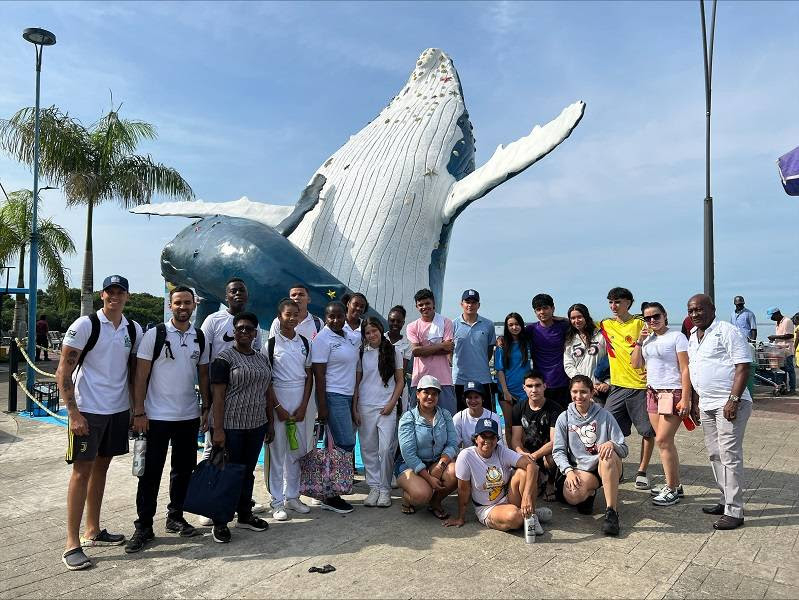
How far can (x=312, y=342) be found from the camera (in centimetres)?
474

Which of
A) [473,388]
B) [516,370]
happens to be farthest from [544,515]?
[516,370]

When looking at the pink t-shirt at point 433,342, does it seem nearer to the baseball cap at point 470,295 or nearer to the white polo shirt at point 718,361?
the baseball cap at point 470,295

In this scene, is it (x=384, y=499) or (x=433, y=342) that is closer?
(x=384, y=499)

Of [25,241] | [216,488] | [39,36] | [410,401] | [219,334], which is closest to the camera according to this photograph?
[216,488]

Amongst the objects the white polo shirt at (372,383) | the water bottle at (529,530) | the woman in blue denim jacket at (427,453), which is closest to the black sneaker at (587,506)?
the water bottle at (529,530)

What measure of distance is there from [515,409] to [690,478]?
1.94 metres

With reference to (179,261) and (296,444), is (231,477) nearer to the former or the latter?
(296,444)

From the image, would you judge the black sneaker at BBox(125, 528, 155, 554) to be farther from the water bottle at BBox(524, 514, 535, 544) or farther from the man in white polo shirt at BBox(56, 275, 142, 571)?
the water bottle at BBox(524, 514, 535, 544)

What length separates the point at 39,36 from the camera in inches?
442

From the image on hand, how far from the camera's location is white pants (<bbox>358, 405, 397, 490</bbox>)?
15.8ft

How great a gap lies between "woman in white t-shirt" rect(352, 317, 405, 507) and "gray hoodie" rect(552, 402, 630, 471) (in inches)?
51.5

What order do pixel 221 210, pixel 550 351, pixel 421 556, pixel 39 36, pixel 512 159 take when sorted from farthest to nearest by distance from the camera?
pixel 39 36
pixel 221 210
pixel 512 159
pixel 550 351
pixel 421 556

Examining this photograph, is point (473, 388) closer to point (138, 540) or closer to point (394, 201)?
point (138, 540)

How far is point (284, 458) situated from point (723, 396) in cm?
329
